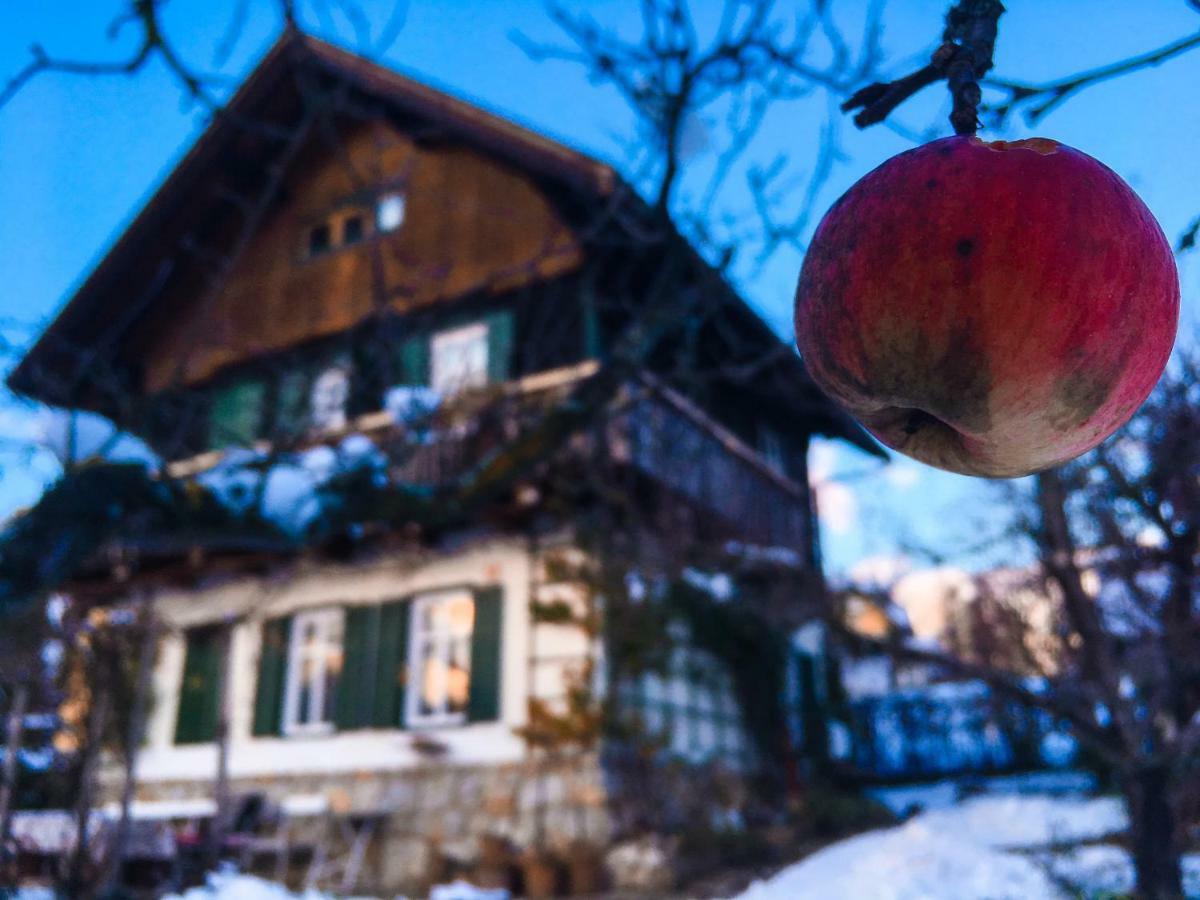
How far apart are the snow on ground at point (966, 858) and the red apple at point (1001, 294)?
401 centimetres

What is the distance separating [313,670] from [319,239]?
6066 mm

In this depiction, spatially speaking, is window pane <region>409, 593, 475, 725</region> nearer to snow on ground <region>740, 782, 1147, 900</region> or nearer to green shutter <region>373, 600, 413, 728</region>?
green shutter <region>373, 600, 413, 728</region>

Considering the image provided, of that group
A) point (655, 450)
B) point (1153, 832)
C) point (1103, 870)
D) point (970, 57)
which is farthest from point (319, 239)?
point (970, 57)

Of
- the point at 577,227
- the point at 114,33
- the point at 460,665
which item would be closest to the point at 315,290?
the point at 577,227

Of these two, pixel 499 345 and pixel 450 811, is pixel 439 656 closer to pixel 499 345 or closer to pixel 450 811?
pixel 450 811

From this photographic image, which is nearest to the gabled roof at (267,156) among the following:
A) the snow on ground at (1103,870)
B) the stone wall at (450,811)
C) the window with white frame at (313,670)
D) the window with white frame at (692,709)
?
the window with white frame at (692,709)

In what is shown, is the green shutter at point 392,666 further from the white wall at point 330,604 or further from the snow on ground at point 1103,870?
the snow on ground at point 1103,870

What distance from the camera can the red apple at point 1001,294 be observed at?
949 mm

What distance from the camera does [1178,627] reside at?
464cm

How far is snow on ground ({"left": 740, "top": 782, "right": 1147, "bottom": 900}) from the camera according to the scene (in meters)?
5.77

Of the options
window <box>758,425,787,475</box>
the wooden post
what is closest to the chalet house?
window <box>758,425,787,475</box>

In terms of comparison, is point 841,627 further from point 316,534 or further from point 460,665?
point 316,534

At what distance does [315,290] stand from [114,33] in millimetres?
10090

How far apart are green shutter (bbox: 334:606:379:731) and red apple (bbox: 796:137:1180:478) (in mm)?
9894
